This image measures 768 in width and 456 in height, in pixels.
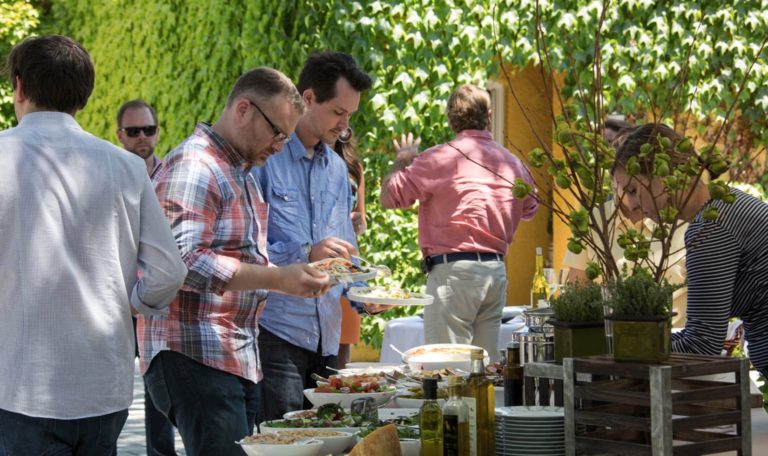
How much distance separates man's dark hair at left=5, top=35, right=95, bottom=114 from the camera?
9.66 feet

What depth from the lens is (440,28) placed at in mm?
9109

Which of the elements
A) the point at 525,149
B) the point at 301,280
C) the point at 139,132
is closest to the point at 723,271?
the point at 301,280

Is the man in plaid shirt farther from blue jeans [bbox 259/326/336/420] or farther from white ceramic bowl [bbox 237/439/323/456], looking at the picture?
white ceramic bowl [bbox 237/439/323/456]

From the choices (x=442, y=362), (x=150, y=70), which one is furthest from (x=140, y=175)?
(x=150, y=70)

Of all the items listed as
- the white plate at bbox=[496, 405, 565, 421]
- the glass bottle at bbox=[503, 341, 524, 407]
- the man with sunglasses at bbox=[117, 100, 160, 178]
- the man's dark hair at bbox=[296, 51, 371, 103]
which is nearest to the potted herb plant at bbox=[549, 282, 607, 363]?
the white plate at bbox=[496, 405, 565, 421]

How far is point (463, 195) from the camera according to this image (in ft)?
19.7

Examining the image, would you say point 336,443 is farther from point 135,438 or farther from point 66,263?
point 135,438

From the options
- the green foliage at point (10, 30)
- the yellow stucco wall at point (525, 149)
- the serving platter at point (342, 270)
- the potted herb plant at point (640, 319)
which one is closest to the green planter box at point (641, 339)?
the potted herb plant at point (640, 319)

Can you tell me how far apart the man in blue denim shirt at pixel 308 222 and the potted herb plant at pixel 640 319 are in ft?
5.30

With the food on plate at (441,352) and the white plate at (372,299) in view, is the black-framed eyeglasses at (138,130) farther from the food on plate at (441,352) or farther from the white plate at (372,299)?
the food on plate at (441,352)

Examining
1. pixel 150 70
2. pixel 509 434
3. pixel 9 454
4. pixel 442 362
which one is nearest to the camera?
pixel 509 434

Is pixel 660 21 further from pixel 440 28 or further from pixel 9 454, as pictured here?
pixel 9 454

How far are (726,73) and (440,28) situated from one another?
247 cm

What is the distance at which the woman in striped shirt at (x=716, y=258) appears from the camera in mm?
2979
